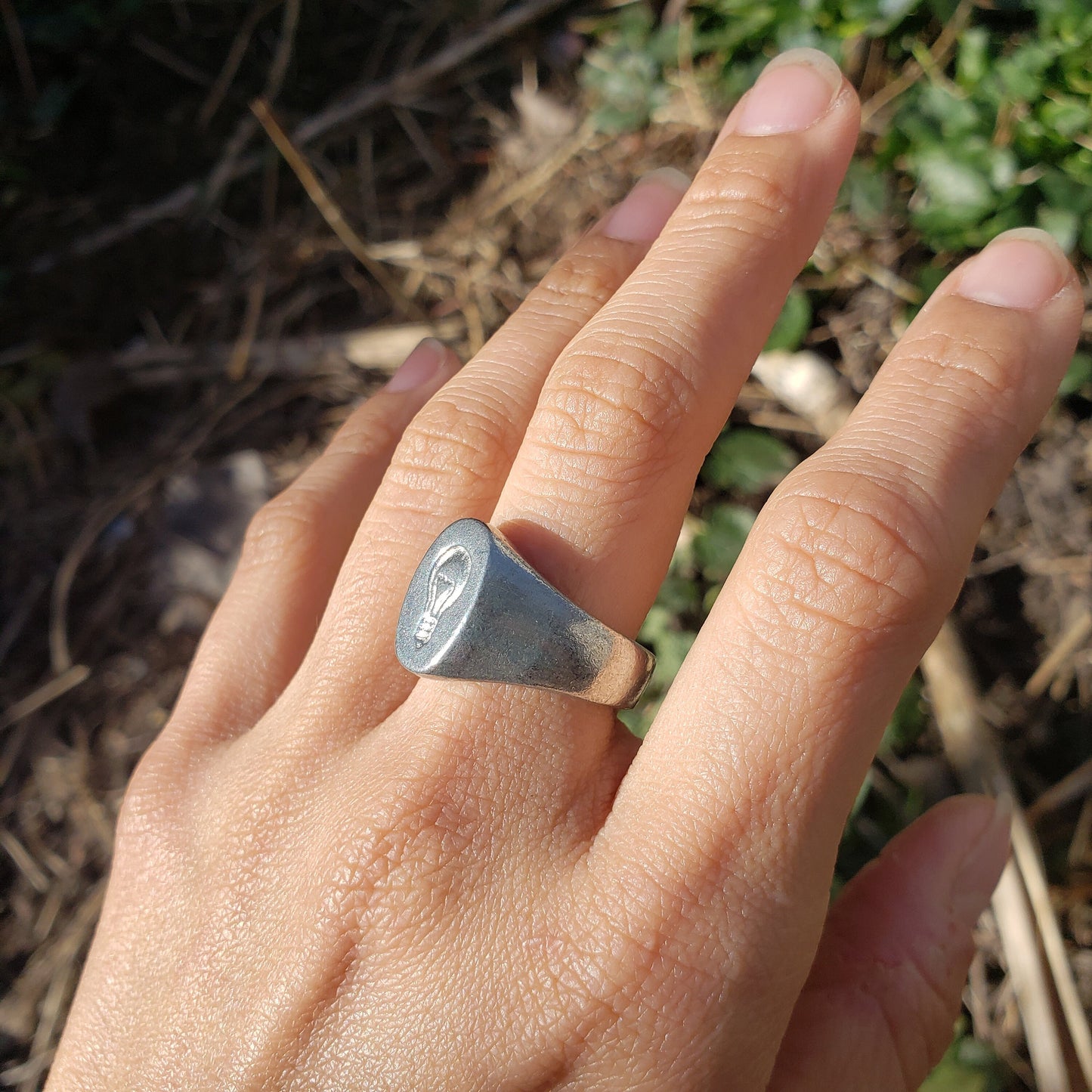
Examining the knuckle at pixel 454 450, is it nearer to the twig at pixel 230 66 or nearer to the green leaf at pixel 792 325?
the green leaf at pixel 792 325

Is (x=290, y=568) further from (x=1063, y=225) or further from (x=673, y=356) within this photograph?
(x=1063, y=225)

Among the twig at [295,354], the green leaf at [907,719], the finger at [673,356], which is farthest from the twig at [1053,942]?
the twig at [295,354]

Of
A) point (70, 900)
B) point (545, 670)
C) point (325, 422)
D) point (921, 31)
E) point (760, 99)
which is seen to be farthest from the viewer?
point (325, 422)

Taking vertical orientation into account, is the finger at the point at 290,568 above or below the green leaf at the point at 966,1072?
above

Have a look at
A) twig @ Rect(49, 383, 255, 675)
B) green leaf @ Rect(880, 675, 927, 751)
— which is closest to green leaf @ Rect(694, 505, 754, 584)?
green leaf @ Rect(880, 675, 927, 751)

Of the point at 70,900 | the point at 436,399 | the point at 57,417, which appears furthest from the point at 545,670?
the point at 57,417

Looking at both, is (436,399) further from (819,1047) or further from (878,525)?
(819,1047)

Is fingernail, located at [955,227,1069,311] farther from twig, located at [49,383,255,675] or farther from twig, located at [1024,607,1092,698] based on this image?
twig, located at [49,383,255,675]
